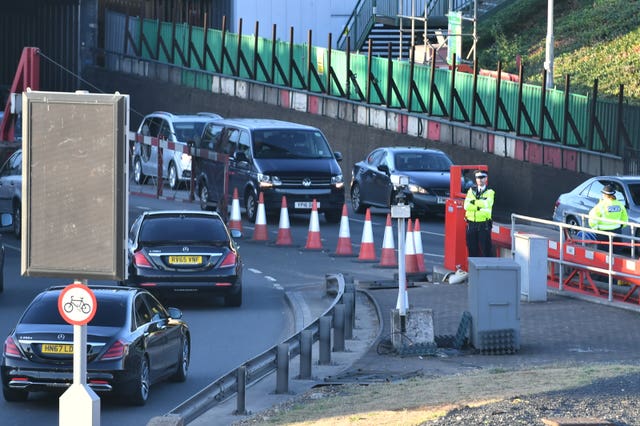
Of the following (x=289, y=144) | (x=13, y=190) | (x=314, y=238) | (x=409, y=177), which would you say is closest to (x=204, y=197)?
(x=289, y=144)

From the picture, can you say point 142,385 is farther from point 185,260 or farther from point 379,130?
point 379,130

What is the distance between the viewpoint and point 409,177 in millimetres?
34875

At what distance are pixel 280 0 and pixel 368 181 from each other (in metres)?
27.2

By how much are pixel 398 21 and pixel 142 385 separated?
Answer: 4345 centimetres

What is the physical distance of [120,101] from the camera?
1123 centimetres

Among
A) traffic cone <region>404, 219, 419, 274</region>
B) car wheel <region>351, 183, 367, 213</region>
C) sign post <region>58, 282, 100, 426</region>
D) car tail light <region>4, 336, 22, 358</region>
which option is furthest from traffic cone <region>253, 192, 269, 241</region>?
sign post <region>58, 282, 100, 426</region>

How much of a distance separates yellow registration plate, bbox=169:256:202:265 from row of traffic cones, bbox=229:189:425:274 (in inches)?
155

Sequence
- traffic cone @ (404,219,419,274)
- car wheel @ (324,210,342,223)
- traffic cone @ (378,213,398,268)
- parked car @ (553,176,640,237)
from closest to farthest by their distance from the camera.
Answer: traffic cone @ (404,219,419,274) < traffic cone @ (378,213,398,268) < parked car @ (553,176,640,237) < car wheel @ (324,210,342,223)

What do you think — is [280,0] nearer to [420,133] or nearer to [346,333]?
[420,133]

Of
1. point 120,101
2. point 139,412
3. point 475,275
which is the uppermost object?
point 120,101

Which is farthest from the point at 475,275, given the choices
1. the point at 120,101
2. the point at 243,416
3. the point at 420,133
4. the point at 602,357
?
the point at 420,133

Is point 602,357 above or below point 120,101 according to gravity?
below

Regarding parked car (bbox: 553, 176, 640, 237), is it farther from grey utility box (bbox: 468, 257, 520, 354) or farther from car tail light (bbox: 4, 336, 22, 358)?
car tail light (bbox: 4, 336, 22, 358)

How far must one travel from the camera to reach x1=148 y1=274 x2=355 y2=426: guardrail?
43.7ft
